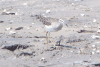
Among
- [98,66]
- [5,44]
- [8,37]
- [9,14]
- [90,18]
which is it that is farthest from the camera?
[9,14]

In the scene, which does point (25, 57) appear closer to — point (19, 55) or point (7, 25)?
point (19, 55)

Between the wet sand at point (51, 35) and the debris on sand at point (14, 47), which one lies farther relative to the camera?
the debris on sand at point (14, 47)

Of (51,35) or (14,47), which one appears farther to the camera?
(51,35)

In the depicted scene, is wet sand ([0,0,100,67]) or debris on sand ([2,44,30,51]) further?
debris on sand ([2,44,30,51])

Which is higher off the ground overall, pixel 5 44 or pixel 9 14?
pixel 9 14

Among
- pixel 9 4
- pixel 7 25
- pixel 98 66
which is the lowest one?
pixel 98 66

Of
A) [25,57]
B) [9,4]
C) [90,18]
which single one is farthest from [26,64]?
[9,4]

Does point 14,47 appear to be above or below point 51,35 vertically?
Result: below

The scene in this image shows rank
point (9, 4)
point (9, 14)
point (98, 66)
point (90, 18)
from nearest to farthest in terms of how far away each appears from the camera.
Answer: point (98, 66) < point (90, 18) < point (9, 14) < point (9, 4)

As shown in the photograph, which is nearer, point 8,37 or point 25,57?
point 25,57
